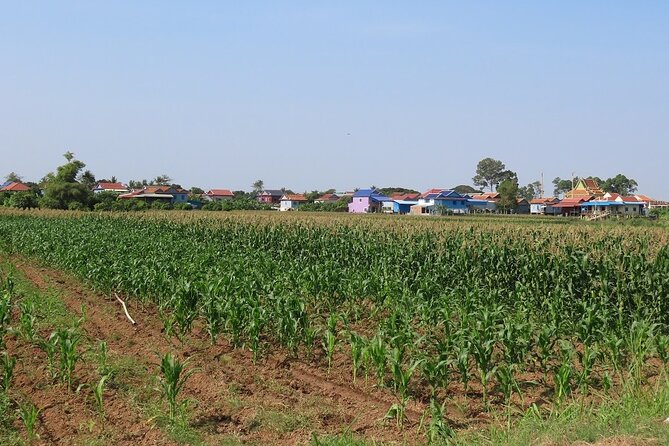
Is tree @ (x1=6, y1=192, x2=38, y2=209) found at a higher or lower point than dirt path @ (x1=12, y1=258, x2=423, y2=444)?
higher

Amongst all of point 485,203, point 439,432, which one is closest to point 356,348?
point 439,432

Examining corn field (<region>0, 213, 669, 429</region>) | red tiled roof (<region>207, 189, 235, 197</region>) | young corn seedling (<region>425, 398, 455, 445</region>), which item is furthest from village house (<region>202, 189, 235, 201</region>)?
young corn seedling (<region>425, 398, 455, 445</region>)

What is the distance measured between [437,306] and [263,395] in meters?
3.92

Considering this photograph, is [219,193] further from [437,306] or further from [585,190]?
[437,306]

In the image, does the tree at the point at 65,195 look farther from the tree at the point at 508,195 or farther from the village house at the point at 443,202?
the tree at the point at 508,195

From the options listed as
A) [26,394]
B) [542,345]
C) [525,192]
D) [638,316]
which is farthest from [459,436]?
[525,192]

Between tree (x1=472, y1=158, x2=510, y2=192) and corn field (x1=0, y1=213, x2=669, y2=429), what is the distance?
549 ft

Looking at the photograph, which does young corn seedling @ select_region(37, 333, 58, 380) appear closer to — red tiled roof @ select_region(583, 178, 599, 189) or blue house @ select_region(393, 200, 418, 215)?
blue house @ select_region(393, 200, 418, 215)

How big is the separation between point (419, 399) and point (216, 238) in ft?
77.0

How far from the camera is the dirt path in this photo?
21.1 feet

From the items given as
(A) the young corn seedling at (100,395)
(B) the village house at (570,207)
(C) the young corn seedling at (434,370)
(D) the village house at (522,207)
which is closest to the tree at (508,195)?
(D) the village house at (522,207)

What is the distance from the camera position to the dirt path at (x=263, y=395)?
6426mm

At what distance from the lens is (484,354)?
24.3ft

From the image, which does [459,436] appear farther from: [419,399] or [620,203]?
[620,203]
